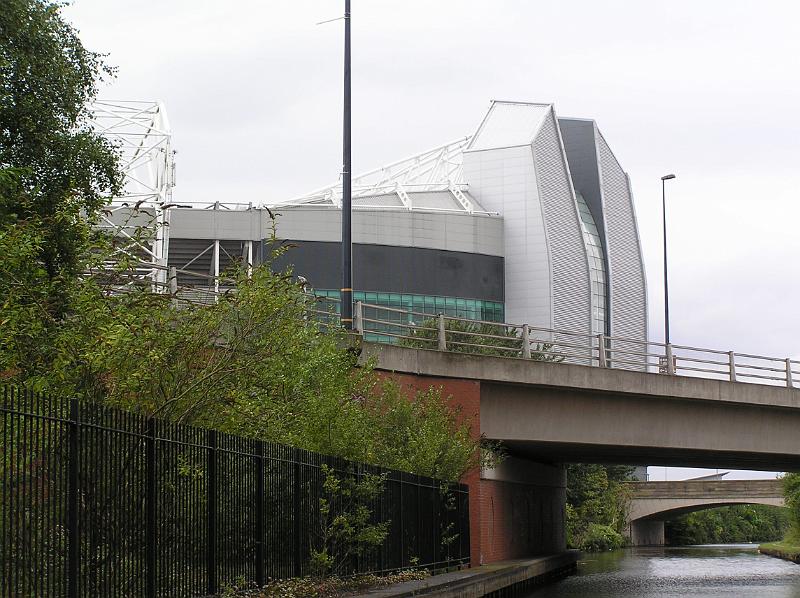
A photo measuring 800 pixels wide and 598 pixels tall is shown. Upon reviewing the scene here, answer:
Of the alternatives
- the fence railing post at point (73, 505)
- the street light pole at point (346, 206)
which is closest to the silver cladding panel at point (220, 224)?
the street light pole at point (346, 206)

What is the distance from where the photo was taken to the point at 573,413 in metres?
35.5

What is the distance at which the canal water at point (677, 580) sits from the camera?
3303 cm

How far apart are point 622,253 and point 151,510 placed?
92735mm

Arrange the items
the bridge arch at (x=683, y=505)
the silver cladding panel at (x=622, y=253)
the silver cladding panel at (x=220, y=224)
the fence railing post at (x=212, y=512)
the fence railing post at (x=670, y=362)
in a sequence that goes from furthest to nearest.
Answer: the silver cladding panel at (x=622, y=253) < the bridge arch at (x=683, y=505) < the silver cladding panel at (x=220, y=224) < the fence railing post at (x=670, y=362) < the fence railing post at (x=212, y=512)

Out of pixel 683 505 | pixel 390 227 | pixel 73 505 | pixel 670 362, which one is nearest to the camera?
pixel 73 505

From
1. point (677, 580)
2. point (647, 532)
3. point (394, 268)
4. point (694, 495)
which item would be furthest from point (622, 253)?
point (677, 580)

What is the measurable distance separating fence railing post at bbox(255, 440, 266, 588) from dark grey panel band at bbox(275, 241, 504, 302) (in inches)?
2311

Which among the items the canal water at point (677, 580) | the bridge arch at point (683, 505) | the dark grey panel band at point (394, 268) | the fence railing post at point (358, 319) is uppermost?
the dark grey panel band at point (394, 268)

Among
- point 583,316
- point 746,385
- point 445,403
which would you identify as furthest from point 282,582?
point 583,316

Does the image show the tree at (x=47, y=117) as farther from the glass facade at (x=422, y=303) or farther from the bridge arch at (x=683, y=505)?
the bridge arch at (x=683, y=505)

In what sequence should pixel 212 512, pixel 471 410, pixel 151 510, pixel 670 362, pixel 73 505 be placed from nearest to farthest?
1. pixel 73 505
2. pixel 151 510
3. pixel 212 512
4. pixel 471 410
5. pixel 670 362

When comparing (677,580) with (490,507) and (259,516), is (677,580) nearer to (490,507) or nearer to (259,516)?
(490,507)

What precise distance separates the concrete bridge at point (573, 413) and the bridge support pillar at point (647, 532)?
184ft

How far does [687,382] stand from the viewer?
3647 centimetres
